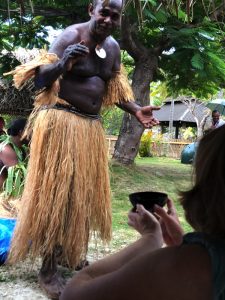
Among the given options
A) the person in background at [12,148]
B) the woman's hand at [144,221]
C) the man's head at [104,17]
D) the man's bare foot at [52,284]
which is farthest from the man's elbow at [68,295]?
the person in background at [12,148]

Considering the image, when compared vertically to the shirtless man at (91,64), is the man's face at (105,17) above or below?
above

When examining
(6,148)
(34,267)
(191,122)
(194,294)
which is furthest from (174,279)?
(191,122)

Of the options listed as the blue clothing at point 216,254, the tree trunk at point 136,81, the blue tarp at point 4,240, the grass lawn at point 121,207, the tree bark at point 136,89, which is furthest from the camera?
the tree bark at point 136,89

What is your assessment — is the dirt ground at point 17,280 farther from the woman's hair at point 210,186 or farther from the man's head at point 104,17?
the woman's hair at point 210,186

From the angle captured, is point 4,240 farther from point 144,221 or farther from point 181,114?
point 181,114

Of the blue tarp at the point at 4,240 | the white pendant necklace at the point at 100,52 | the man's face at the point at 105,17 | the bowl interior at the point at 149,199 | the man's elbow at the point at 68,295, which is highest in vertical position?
the man's face at the point at 105,17

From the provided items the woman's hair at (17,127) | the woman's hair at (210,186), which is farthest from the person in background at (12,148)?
the woman's hair at (210,186)

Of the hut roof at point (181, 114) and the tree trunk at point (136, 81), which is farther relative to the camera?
the hut roof at point (181, 114)

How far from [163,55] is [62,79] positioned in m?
4.99

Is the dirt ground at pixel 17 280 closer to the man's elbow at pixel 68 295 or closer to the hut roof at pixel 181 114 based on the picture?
the man's elbow at pixel 68 295

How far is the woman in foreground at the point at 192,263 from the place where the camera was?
2.98 feet

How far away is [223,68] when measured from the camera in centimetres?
566

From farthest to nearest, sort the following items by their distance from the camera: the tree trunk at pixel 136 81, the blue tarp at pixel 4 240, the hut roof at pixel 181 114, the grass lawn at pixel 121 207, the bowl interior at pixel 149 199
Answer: the hut roof at pixel 181 114, the tree trunk at pixel 136 81, the blue tarp at pixel 4 240, the grass lawn at pixel 121 207, the bowl interior at pixel 149 199

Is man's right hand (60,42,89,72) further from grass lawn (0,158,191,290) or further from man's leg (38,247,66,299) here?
man's leg (38,247,66,299)
